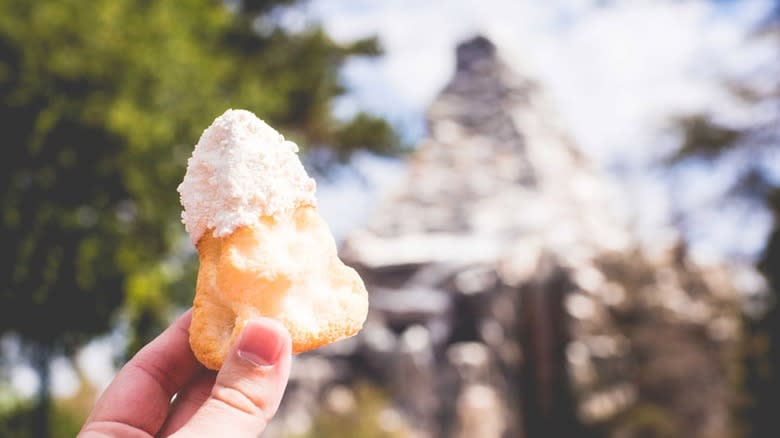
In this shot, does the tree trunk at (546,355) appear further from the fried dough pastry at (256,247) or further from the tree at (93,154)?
the fried dough pastry at (256,247)

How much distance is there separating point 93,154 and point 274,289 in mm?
8887

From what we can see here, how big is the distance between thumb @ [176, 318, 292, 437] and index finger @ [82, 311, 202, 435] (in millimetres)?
322

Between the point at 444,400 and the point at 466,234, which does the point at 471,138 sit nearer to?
the point at 466,234

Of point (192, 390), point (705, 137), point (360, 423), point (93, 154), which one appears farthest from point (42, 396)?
point (705, 137)

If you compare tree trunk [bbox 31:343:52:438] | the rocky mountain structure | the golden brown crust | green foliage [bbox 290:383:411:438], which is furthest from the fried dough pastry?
tree trunk [bbox 31:343:52:438]

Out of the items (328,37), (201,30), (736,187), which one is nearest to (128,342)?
(201,30)

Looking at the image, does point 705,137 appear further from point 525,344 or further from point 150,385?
point 150,385

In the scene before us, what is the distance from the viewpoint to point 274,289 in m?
2.03

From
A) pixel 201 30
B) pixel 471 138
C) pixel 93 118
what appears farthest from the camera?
pixel 471 138

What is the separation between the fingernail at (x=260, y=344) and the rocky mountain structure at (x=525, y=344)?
32.6 ft

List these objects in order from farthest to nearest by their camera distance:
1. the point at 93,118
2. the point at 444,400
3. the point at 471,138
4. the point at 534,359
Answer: the point at 471,138 → the point at 534,359 → the point at 444,400 → the point at 93,118

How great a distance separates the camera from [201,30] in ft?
41.8

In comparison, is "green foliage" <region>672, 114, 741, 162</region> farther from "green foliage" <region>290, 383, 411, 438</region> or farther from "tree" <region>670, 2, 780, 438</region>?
"green foliage" <region>290, 383, 411, 438</region>

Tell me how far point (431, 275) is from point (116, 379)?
14.5 m
